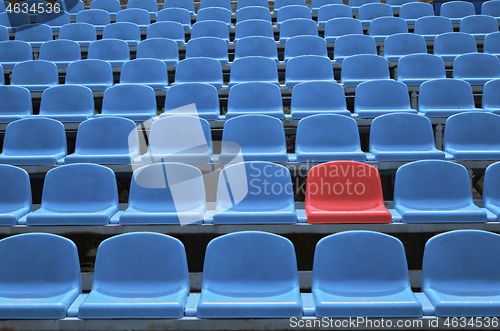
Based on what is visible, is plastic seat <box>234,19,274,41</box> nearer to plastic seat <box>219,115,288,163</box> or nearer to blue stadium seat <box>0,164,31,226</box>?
plastic seat <box>219,115,288,163</box>

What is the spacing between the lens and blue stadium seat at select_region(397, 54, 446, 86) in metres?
3.49

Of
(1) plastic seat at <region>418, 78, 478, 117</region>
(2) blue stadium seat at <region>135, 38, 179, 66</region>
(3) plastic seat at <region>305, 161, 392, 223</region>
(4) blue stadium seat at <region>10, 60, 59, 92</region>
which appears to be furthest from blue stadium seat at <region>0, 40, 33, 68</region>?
(1) plastic seat at <region>418, 78, 478, 117</region>

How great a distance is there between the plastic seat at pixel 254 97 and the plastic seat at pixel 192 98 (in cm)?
13

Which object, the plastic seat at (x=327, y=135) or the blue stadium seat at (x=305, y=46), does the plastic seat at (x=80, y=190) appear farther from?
the blue stadium seat at (x=305, y=46)

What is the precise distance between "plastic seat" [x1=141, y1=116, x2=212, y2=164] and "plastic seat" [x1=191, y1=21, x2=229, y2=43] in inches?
75.4

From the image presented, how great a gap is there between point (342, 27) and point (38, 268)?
145 inches

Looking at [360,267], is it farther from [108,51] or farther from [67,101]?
[108,51]

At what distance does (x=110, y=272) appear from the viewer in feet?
5.67

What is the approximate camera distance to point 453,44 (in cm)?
394

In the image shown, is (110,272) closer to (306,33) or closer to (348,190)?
(348,190)

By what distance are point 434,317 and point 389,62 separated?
2692 millimetres

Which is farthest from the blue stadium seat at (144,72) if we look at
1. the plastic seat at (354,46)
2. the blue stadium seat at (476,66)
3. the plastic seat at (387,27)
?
the blue stadium seat at (476,66)

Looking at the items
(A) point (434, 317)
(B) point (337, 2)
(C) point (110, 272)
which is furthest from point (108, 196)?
(B) point (337, 2)

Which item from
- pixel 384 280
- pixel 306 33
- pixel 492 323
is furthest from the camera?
pixel 306 33
